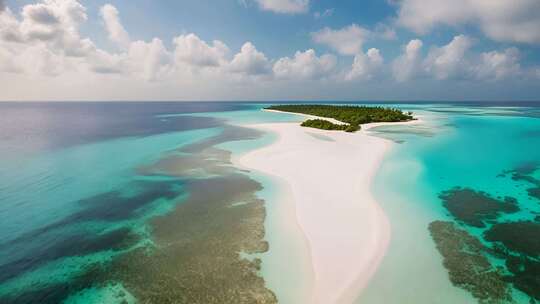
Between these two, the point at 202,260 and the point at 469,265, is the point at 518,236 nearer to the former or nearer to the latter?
the point at 469,265

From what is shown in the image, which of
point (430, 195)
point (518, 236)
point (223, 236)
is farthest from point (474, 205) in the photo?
point (223, 236)

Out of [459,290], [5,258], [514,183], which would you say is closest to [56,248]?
[5,258]

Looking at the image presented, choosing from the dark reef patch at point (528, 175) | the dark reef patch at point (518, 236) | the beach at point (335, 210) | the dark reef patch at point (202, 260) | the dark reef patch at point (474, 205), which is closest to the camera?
the dark reef patch at point (202, 260)

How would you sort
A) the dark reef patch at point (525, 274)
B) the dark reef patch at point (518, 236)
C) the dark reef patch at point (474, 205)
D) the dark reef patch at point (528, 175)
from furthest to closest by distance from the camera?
the dark reef patch at point (528, 175), the dark reef patch at point (474, 205), the dark reef patch at point (518, 236), the dark reef patch at point (525, 274)

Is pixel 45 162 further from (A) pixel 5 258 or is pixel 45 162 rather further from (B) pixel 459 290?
(B) pixel 459 290

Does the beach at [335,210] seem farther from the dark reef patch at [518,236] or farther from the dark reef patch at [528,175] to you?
the dark reef patch at [528,175]

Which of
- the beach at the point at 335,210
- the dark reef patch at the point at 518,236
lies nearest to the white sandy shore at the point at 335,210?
the beach at the point at 335,210
